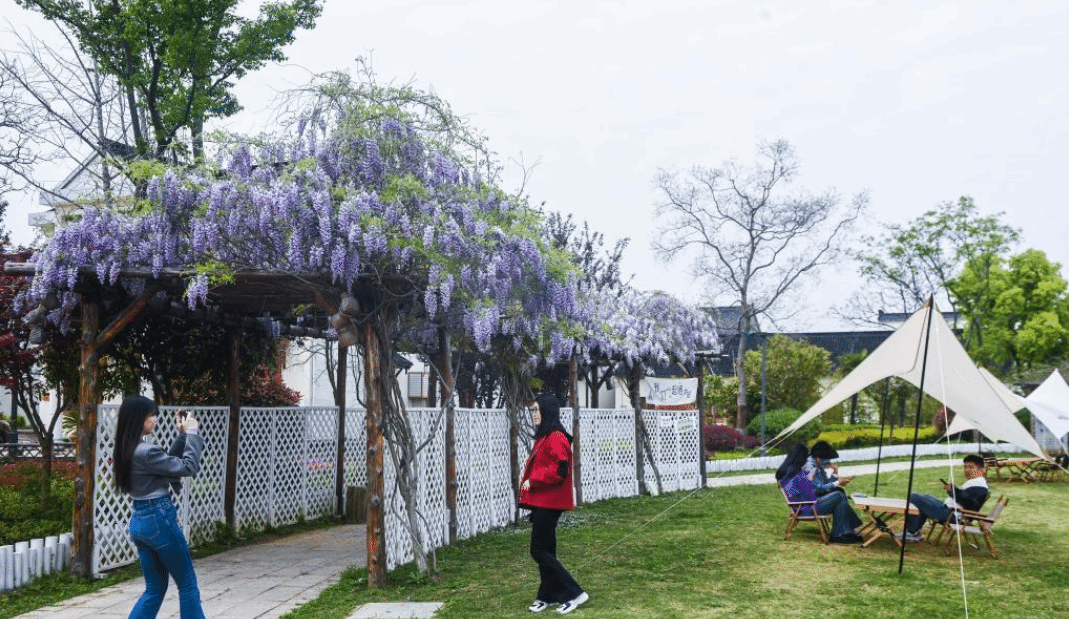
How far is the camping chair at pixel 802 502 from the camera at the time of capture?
10.2 m

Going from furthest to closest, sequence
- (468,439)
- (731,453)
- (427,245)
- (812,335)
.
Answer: (812,335)
(731,453)
(468,439)
(427,245)

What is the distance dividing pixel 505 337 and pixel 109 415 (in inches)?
167

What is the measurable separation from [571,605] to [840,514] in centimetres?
437

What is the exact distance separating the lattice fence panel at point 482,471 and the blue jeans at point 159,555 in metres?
4.82

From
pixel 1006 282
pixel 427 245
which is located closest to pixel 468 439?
pixel 427 245

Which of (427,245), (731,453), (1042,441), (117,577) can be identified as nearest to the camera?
(427,245)

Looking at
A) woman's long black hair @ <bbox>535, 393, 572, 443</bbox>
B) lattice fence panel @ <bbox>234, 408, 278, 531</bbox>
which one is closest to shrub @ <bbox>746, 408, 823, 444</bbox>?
lattice fence panel @ <bbox>234, 408, 278, 531</bbox>

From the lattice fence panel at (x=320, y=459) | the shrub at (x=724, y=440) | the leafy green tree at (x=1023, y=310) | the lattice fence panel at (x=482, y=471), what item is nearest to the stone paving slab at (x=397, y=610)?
the lattice fence panel at (x=482, y=471)

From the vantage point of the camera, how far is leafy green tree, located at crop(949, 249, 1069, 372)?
1196 inches

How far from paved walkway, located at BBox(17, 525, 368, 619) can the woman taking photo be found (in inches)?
59.2

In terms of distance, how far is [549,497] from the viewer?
21.7 feet

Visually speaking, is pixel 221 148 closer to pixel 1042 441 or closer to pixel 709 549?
pixel 709 549

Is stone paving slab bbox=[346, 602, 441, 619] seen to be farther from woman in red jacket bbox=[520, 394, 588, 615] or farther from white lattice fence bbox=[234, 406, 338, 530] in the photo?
white lattice fence bbox=[234, 406, 338, 530]

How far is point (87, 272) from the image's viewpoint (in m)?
7.93
